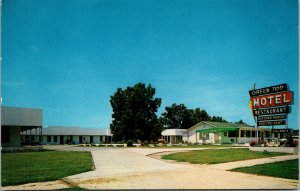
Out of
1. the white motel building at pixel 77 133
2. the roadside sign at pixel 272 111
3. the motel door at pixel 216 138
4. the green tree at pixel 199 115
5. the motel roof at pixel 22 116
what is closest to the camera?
the roadside sign at pixel 272 111

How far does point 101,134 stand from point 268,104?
139 feet

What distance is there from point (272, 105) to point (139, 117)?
23516 mm

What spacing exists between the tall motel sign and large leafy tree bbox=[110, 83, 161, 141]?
21988mm

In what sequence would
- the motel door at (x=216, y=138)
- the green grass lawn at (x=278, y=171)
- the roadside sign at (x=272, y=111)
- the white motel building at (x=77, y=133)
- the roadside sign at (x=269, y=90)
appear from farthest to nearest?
the motel door at (x=216, y=138)
the white motel building at (x=77, y=133)
the roadside sign at (x=272, y=111)
the roadside sign at (x=269, y=90)
the green grass lawn at (x=278, y=171)

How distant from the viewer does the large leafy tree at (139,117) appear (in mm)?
42812

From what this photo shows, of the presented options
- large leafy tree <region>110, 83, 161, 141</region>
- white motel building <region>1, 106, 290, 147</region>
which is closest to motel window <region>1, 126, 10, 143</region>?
white motel building <region>1, 106, 290, 147</region>

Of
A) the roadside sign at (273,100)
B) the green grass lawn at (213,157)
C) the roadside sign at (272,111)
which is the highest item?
the roadside sign at (273,100)

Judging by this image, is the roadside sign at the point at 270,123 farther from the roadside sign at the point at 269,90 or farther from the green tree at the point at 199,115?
the green tree at the point at 199,115

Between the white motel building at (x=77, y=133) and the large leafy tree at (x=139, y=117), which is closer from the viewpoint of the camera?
the white motel building at (x=77, y=133)

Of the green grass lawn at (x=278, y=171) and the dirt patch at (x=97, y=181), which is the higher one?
the dirt patch at (x=97, y=181)

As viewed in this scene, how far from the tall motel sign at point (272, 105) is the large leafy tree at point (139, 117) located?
22.0m

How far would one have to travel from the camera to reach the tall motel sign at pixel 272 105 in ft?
64.9

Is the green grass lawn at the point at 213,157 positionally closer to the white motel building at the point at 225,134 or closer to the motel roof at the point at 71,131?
the white motel building at the point at 225,134

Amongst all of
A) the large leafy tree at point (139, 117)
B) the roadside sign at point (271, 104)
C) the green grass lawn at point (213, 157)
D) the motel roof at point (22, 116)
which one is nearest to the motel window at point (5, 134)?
the motel roof at point (22, 116)
